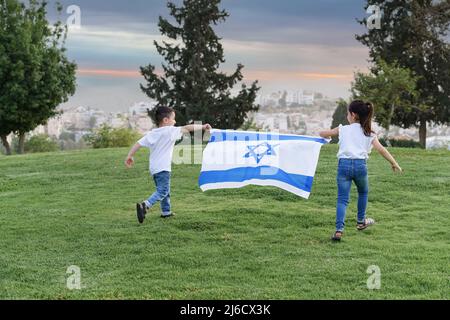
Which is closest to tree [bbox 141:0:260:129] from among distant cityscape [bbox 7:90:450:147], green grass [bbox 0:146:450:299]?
distant cityscape [bbox 7:90:450:147]

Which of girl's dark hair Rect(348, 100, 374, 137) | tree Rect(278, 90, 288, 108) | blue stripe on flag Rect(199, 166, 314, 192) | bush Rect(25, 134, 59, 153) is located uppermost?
tree Rect(278, 90, 288, 108)

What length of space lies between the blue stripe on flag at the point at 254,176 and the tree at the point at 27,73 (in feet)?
121

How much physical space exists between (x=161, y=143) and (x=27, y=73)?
38594 millimetres

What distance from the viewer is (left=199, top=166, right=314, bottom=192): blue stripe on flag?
9469 mm

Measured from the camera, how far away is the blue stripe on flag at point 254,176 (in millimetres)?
9469

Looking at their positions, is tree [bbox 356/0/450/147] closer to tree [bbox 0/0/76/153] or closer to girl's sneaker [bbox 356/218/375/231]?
tree [bbox 0/0/76/153]

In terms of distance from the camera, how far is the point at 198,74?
53.4 metres

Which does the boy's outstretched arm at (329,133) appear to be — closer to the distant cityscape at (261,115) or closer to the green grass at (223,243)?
the green grass at (223,243)

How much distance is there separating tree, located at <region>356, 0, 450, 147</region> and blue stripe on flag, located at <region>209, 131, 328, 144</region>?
38586mm

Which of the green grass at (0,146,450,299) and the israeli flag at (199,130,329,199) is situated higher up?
the israeli flag at (199,130,329,199)

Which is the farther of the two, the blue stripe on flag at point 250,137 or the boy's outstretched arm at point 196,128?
the blue stripe on flag at point 250,137

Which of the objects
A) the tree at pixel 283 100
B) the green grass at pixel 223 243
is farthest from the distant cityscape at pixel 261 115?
the green grass at pixel 223 243

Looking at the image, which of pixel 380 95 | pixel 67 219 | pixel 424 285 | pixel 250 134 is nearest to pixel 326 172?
pixel 250 134

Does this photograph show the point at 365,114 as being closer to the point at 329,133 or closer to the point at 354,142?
the point at 354,142
